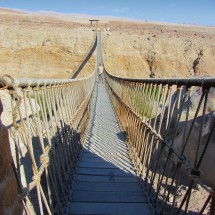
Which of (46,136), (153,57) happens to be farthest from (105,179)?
(153,57)

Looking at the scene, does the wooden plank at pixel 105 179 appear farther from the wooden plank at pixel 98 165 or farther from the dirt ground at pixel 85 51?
the dirt ground at pixel 85 51

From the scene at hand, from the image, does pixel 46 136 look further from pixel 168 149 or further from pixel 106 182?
pixel 168 149

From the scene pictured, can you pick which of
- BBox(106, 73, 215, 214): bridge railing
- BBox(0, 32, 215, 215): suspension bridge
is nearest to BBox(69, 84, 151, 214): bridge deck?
BBox(0, 32, 215, 215): suspension bridge

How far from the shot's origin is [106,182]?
4.08 metres

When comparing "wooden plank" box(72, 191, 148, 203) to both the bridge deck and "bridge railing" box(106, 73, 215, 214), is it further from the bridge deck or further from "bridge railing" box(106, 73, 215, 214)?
"bridge railing" box(106, 73, 215, 214)

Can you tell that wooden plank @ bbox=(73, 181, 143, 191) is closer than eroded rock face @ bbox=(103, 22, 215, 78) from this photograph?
Yes

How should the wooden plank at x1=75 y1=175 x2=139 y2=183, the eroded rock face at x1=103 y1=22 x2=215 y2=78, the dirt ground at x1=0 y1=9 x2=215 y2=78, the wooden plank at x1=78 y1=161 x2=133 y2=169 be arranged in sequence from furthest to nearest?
the eroded rock face at x1=103 y1=22 x2=215 y2=78, the dirt ground at x1=0 y1=9 x2=215 y2=78, the wooden plank at x1=78 y1=161 x2=133 y2=169, the wooden plank at x1=75 y1=175 x2=139 y2=183

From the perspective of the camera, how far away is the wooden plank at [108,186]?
3.86 meters

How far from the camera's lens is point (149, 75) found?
26.8 m

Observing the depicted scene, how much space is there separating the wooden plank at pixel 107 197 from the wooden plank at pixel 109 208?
0.09 m

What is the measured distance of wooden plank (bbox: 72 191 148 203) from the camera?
11.7ft

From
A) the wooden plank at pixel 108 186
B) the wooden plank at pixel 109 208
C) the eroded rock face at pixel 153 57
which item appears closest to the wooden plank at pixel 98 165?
the wooden plank at pixel 108 186

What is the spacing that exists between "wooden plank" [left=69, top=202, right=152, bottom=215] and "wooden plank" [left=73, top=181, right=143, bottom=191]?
0.37 m

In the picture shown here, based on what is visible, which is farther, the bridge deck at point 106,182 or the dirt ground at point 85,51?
the dirt ground at point 85,51
